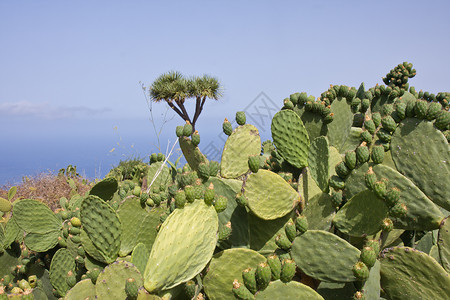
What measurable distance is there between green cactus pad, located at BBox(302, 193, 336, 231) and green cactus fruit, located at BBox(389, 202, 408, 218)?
272mm

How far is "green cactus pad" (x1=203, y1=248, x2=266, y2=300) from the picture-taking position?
179cm

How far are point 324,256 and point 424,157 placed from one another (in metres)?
0.66

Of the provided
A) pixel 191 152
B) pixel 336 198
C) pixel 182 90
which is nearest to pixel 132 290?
pixel 191 152

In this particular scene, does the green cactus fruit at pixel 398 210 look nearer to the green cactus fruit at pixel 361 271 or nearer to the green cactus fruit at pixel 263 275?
the green cactus fruit at pixel 361 271

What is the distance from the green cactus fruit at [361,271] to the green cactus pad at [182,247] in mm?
588

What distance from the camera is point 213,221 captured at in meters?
1.77

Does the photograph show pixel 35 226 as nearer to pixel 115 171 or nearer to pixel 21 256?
pixel 21 256

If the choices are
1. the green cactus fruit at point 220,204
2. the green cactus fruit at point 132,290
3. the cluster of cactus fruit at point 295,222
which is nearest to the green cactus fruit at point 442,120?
the cluster of cactus fruit at point 295,222

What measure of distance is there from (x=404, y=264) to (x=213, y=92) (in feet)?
57.3

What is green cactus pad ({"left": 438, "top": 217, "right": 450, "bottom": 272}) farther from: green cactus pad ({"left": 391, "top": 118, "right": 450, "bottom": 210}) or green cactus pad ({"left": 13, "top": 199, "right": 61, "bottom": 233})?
green cactus pad ({"left": 13, "top": 199, "right": 61, "bottom": 233})

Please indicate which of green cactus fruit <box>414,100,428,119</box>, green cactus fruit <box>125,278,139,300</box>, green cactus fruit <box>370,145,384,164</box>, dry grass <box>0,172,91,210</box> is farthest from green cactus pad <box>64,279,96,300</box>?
dry grass <box>0,172,91,210</box>

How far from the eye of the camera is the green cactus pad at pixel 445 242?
68.8 inches

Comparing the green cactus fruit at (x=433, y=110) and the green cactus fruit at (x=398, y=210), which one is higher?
the green cactus fruit at (x=433, y=110)

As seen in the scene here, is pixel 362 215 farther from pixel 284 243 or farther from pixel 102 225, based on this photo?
Answer: pixel 102 225
